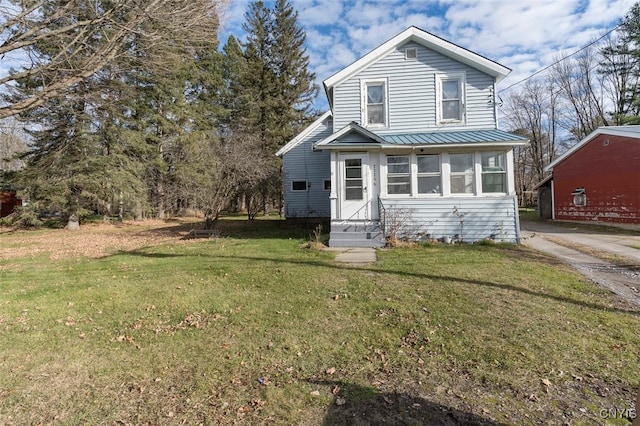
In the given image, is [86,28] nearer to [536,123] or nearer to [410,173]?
[410,173]

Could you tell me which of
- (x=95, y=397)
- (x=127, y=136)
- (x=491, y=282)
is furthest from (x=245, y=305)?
(x=127, y=136)

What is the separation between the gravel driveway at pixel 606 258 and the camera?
6203 mm

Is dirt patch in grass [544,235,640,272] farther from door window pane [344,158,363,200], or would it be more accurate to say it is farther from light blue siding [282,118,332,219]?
light blue siding [282,118,332,219]

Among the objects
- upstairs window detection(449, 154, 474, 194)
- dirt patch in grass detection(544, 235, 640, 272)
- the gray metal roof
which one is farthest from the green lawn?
the gray metal roof

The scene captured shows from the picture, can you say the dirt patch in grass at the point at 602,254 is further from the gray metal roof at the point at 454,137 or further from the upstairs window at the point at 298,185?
the upstairs window at the point at 298,185

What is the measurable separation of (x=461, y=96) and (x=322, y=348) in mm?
10814

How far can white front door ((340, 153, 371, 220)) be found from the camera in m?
11.6

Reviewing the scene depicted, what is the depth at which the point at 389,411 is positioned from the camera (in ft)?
9.39

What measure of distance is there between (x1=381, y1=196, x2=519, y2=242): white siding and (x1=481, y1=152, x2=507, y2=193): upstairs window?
42 centimetres

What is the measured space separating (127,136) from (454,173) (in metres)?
19.0

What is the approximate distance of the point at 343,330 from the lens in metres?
4.52

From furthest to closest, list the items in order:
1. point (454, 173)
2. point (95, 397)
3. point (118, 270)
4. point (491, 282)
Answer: point (454, 173) < point (118, 270) < point (491, 282) < point (95, 397)

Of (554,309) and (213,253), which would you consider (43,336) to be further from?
(554,309)

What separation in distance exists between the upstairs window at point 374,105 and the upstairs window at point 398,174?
1518mm
